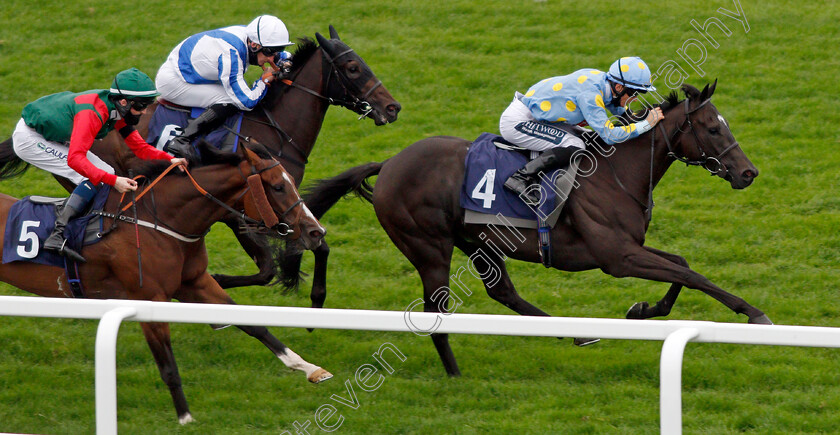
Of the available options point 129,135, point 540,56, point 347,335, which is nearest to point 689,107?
point 347,335

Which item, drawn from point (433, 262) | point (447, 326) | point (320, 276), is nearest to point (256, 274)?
point (320, 276)

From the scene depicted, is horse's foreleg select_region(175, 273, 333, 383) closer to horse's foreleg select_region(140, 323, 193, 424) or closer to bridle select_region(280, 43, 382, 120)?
horse's foreleg select_region(140, 323, 193, 424)

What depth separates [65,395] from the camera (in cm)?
518

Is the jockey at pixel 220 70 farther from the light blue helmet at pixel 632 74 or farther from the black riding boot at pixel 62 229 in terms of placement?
the light blue helmet at pixel 632 74

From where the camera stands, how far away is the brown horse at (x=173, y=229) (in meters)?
4.71

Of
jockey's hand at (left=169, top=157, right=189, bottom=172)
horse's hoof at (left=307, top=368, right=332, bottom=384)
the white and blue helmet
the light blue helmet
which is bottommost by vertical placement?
horse's hoof at (left=307, top=368, right=332, bottom=384)

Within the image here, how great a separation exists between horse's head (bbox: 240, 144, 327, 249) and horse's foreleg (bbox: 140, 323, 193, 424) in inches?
29.4

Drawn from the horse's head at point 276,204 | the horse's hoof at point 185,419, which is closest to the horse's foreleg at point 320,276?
the horse's head at point 276,204

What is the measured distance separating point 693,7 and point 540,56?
2.13 metres

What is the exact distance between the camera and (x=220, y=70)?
6.02 m

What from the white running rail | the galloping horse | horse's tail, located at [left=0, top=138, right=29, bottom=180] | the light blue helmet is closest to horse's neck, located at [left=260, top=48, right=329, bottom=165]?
the galloping horse

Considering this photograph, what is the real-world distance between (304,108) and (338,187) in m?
0.55

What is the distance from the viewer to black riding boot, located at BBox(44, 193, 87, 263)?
15.8ft

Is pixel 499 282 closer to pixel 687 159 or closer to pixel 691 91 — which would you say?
pixel 687 159
